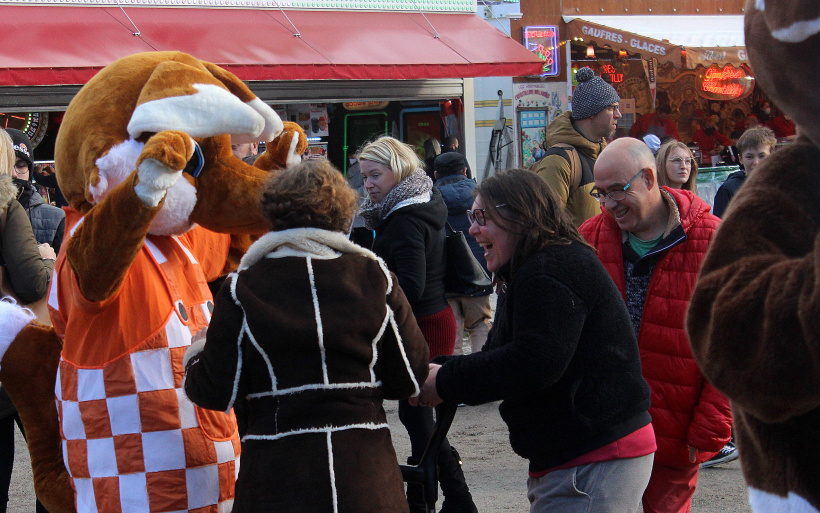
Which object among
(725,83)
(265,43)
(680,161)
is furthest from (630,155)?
(725,83)

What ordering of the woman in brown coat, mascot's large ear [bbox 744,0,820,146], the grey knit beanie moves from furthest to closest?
the grey knit beanie
the woman in brown coat
mascot's large ear [bbox 744,0,820,146]

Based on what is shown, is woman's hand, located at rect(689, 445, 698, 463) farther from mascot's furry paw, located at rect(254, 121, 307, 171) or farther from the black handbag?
the black handbag

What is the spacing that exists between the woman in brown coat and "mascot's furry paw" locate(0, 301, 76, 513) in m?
0.71

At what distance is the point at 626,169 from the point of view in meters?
3.23

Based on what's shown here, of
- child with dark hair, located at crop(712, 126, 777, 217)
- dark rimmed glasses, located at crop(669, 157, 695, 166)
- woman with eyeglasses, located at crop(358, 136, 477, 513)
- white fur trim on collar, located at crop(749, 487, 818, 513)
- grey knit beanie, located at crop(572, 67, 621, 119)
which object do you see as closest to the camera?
white fur trim on collar, located at crop(749, 487, 818, 513)

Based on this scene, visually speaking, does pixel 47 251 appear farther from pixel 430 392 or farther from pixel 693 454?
pixel 693 454

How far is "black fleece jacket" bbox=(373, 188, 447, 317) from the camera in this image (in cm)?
454

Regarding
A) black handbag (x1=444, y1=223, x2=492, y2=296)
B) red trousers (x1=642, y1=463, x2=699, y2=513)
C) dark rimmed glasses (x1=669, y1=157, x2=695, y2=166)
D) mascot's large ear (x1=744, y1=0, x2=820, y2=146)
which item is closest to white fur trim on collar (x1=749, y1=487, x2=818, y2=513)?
mascot's large ear (x1=744, y1=0, x2=820, y2=146)

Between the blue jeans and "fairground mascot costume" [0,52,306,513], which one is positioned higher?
"fairground mascot costume" [0,52,306,513]

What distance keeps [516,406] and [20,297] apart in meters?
2.41

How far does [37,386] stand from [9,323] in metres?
0.23

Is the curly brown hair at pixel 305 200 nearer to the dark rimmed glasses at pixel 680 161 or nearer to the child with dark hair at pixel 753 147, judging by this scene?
the dark rimmed glasses at pixel 680 161

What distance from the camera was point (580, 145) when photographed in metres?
4.71

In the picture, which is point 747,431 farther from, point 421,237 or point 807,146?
point 421,237
